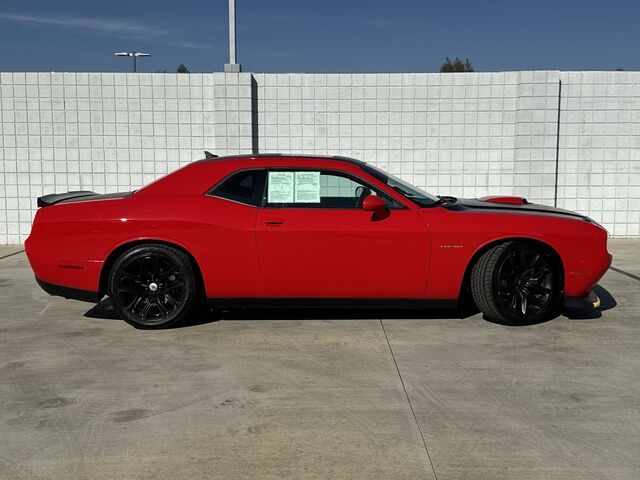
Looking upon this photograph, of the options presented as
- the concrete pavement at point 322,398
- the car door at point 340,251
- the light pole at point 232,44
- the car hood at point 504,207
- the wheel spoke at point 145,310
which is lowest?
the concrete pavement at point 322,398

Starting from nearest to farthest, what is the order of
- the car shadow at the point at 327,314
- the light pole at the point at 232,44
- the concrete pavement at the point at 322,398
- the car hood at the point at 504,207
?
the concrete pavement at the point at 322,398, the car hood at the point at 504,207, the car shadow at the point at 327,314, the light pole at the point at 232,44

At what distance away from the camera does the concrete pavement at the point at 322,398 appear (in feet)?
10.3

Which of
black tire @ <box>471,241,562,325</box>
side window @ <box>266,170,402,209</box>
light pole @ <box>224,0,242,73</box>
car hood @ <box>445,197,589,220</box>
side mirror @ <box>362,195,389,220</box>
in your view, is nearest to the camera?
side mirror @ <box>362,195,389,220</box>

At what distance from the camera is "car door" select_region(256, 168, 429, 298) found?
541cm

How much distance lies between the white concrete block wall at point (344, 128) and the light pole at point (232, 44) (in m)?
0.14

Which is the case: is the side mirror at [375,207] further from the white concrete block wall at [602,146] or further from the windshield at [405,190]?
the white concrete block wall at [602,146]

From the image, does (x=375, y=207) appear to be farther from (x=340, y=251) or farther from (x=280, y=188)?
(x=280, y=188)

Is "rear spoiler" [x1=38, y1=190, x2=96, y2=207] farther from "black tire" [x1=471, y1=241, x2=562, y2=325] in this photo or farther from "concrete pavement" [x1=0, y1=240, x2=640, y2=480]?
"black tire" [x1=471, y1=241, x2=562, y2=325]

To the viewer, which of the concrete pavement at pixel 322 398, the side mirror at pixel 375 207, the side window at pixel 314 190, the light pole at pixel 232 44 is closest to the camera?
the concrete pavement at pixel 322 398

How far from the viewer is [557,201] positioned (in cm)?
1103

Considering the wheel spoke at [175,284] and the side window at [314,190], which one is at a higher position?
the side window at [314,190]

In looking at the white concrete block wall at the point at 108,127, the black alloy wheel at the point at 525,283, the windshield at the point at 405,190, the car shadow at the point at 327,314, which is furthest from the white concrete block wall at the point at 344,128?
the black alloy wheel at the point at 525,283

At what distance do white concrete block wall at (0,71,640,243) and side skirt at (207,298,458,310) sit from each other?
220 inches

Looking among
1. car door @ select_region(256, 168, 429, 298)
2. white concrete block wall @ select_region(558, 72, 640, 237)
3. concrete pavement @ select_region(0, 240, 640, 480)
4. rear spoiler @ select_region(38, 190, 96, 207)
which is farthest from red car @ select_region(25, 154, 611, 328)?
white concrete block wall @ select_region(558, 72, 640, 237)
